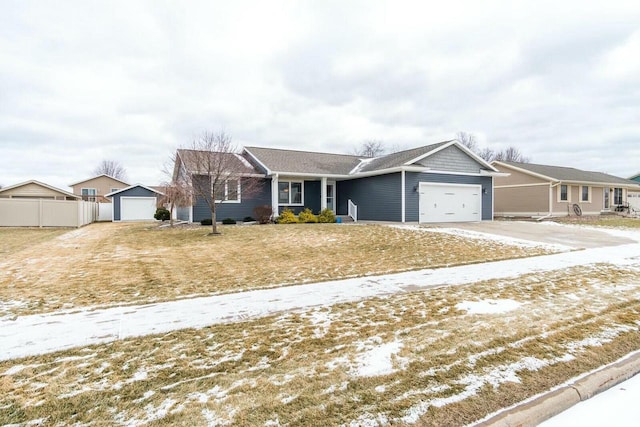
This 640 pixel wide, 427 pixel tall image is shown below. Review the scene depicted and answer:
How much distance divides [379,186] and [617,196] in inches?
1059

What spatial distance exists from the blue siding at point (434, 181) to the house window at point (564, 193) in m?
9.77

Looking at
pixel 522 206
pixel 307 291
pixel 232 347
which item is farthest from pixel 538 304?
pixel 522 206

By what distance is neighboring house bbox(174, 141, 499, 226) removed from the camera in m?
18.2

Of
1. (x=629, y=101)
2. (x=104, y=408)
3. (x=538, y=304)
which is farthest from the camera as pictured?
(x=629, y=101)

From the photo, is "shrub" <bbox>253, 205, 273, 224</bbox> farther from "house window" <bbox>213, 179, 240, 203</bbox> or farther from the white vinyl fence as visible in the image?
the white vinyl fence

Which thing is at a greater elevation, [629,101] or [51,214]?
[629,101]

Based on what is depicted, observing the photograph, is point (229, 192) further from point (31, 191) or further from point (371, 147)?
point (371, 147)

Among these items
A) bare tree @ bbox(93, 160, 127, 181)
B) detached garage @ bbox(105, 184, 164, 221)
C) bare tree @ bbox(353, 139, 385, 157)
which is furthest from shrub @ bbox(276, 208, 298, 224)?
bare tree @ bbox(93, 160, 127, 181)

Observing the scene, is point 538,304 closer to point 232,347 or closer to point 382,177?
point 232,347

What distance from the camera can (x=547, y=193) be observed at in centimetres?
2567

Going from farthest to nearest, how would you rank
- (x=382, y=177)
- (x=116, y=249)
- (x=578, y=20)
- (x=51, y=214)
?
(x=51, y=214) → (x=382, y=177) → (x=578, y=20) → (x=116, y=249)

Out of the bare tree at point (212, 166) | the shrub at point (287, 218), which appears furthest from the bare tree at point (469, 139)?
the bare tree at point (212, 166)

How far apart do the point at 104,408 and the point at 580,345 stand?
15.0 feet

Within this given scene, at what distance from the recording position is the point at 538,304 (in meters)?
5.10
